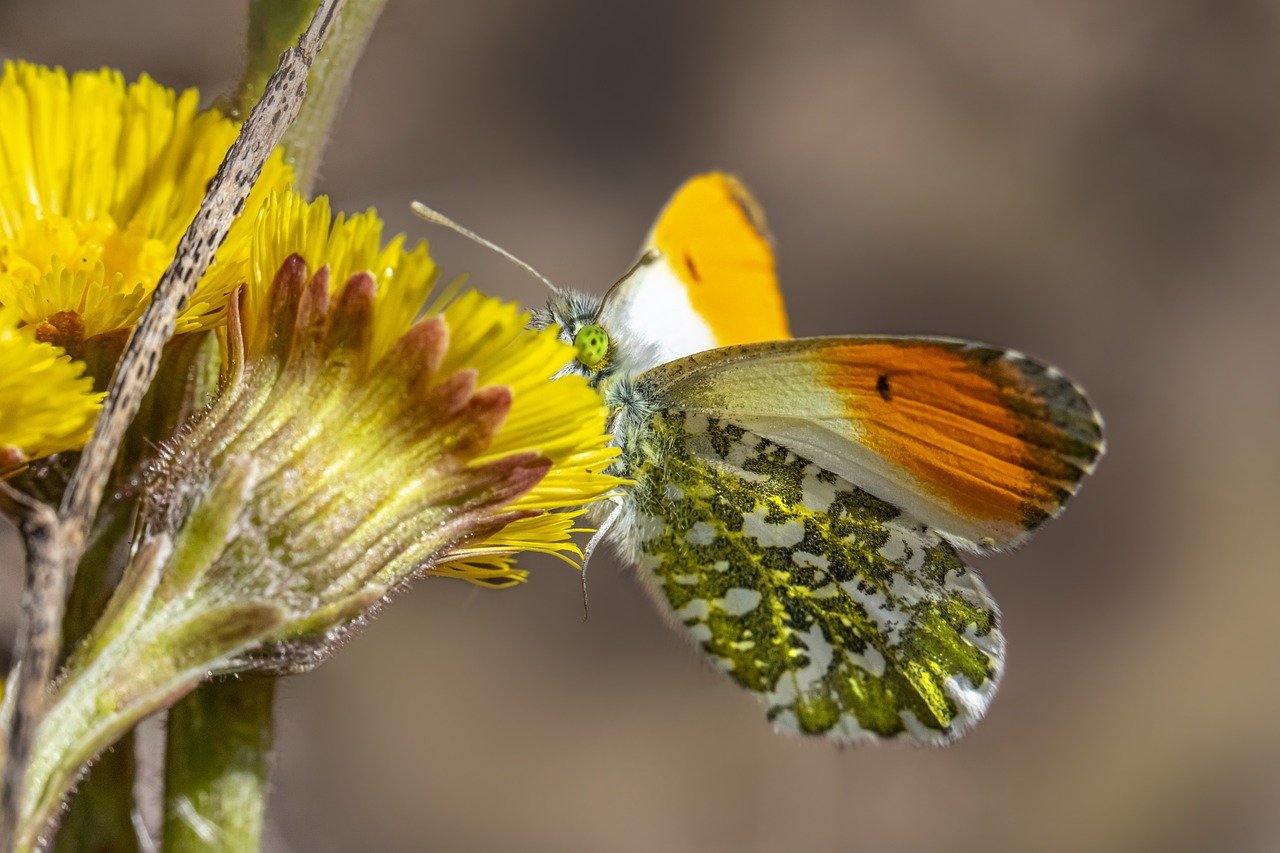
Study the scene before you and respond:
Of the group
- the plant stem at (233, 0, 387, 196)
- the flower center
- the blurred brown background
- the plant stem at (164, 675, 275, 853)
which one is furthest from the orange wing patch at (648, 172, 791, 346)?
the blurred brown background

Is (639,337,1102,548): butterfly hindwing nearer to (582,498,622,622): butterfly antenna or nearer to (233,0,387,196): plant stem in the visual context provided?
(582,498,622,622): butterfly antenna

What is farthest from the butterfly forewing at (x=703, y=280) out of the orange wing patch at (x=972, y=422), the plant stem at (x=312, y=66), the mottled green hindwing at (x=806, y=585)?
the plant stem at (x=312, y=66)

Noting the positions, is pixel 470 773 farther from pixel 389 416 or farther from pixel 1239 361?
pixel 1239 361

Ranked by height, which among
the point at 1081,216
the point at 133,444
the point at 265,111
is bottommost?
the point at 133,444

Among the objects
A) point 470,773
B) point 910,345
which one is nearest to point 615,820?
point 470,773

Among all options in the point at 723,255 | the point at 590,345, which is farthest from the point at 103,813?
the point at 723,255
